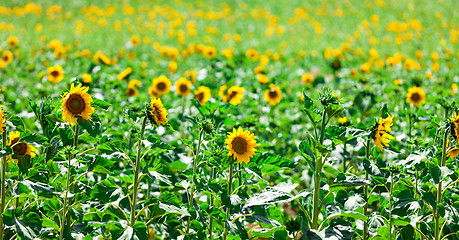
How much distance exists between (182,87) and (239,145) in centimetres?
202

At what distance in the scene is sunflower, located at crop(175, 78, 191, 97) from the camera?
4.16 metres

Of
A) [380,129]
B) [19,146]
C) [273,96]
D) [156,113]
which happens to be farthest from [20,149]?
[273,96]

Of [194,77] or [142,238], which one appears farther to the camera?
[194,77]

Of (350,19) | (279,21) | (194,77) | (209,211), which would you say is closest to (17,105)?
(194,77)

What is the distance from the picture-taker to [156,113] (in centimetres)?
226

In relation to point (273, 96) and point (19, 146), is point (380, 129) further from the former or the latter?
point (273, 96)

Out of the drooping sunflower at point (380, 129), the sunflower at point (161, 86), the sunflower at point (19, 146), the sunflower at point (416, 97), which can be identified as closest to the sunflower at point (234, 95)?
the sunflower at point (161, 86)

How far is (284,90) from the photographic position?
5070 millimetres

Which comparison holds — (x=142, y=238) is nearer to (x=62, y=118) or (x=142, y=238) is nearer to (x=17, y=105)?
(x=62, y=118)

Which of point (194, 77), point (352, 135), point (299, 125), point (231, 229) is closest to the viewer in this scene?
point (352, 135)

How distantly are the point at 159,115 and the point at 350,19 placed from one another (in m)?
13.9

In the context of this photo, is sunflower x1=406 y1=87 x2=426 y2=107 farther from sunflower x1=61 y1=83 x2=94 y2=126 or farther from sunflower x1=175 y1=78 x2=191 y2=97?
sunflower x1=61 y1=83 x2=94 y2=126

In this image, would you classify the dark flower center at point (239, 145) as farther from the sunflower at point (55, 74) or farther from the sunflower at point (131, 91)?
the sunflower at point (55, 74)

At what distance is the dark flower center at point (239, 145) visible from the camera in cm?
228
